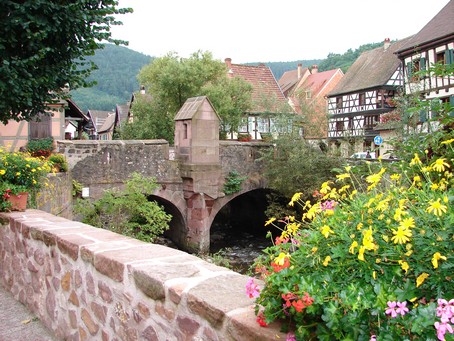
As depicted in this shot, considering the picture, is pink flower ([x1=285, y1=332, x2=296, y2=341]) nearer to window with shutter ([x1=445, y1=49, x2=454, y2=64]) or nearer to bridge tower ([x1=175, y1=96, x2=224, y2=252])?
bridge tower ([x1=175, y1=96, x2=224, y2=252])

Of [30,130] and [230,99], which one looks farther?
[230,99]

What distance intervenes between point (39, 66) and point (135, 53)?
4503 inches

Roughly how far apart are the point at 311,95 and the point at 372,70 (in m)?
6.10

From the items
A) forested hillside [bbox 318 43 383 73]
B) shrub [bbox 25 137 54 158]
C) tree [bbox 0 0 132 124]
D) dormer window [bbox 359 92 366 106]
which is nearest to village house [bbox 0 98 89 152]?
shrub [bbox 25 137 54 158]

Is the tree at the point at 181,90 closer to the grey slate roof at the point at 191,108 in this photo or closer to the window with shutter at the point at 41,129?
the window with shutter at the point at 41,129

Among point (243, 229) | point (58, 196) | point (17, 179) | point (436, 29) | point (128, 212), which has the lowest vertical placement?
point (243, 229)

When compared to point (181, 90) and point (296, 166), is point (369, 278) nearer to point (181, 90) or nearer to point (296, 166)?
point (296, 166)

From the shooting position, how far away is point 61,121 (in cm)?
2114

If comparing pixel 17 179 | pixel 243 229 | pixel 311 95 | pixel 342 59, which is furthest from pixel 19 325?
pixel 342 59

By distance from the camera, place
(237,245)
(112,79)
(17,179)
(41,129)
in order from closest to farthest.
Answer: (17,179)
(237,245)
(41,129)
(112,79)

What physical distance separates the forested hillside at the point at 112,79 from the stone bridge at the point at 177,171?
3080 inches

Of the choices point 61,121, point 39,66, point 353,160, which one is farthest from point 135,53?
point 39,66

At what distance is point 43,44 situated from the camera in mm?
5965

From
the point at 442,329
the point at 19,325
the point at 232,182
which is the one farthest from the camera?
the point at 232,182
